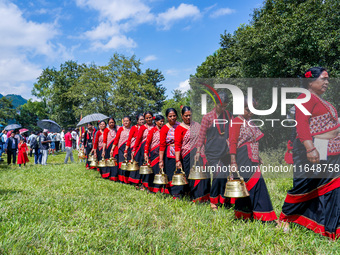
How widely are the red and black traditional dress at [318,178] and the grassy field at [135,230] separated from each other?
185mm

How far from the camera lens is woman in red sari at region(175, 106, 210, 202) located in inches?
185

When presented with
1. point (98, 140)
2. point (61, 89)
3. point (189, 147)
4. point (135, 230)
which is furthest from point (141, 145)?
point (61, 89)

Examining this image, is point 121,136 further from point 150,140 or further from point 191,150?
point 191,150

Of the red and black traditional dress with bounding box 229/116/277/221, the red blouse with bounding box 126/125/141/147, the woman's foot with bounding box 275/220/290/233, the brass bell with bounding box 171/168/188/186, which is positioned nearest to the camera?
the woman's foot with bounding box 275/220/290/233

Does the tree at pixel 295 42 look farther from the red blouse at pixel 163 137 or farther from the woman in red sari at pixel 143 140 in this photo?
A: the red blouse at pixel 163 137

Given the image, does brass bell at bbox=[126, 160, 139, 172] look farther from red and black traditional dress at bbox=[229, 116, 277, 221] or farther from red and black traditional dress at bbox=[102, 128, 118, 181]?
red and black traditional dress at bbox=[229, 116, 277, 221]

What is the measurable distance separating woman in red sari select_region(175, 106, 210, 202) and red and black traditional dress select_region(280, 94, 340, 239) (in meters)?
1.74

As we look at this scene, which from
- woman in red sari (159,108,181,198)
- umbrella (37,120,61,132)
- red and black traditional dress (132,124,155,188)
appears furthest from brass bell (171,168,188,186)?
umbrella (37,120,61,132)

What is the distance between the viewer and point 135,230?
3299 mm

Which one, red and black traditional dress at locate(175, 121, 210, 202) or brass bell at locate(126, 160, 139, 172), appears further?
brass bell at locate(126, 160, 139, 172)

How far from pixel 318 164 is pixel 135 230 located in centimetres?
233

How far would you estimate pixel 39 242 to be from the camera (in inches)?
113

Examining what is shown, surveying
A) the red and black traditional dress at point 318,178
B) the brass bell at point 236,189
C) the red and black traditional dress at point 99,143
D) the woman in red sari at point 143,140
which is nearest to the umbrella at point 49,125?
the red and black traditional dress at point 99,143

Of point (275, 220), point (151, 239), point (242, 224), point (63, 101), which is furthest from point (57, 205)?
point (63, 101)
